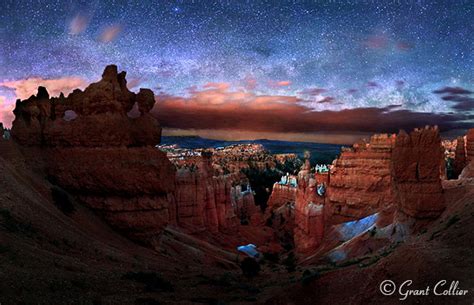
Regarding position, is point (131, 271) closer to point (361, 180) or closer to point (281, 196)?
point (361, 180)

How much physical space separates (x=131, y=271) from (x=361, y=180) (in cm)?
3473

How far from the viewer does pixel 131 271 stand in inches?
539

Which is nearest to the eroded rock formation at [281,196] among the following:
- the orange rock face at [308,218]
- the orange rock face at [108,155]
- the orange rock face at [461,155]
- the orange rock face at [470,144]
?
the orange rock face at [308,218]

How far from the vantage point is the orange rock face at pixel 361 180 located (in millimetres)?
41906

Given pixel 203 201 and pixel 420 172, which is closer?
pixel 420 172

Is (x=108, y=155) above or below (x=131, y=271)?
above

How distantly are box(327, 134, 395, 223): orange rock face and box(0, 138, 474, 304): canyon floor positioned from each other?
22.7 meters

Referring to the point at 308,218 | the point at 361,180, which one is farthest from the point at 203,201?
the point at 361,180

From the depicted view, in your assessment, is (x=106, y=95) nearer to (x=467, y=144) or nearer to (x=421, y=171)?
(x=421, y=171)

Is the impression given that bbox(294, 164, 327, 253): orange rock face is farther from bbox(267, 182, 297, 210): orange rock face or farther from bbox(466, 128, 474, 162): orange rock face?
bbox(267, 182, 297, 210): orange rock face

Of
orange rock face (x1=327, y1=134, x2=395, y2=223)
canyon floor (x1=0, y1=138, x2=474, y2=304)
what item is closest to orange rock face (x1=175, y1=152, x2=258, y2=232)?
orange rock face (x1=327, y1=134, x2=395, y2=223)

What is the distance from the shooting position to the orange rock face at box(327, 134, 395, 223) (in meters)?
A: 41.9

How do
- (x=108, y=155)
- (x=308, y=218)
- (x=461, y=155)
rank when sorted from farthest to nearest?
(x=461, y=155), (x=308, y=218), (x=108, y=155)

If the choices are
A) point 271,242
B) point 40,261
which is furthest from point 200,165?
point 40,261
